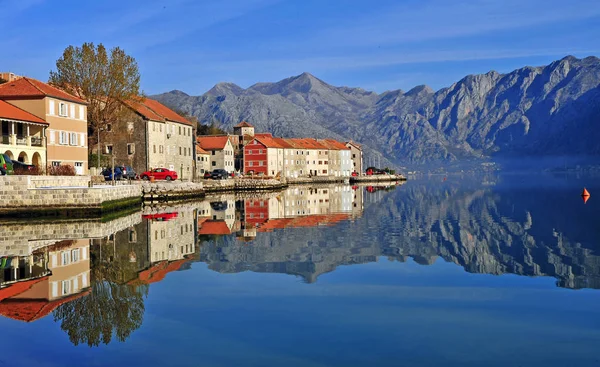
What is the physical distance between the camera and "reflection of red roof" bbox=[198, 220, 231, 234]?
36303 mm

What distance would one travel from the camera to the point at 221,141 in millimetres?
125875

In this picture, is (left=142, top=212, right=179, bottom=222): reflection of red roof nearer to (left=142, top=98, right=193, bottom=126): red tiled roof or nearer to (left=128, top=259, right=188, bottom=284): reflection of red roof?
(left=128, top=259, right=188, bottom=284): reflection of red roof

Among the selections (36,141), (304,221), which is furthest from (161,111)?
(304,221)

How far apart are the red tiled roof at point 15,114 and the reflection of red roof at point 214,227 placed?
65.7 ft

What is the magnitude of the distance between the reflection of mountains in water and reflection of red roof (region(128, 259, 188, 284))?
1.22 meters

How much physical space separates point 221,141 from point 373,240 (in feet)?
320

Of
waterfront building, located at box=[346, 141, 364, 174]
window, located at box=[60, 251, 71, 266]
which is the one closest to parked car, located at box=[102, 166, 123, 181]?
window, located at box=[60, 251, 71, 266]

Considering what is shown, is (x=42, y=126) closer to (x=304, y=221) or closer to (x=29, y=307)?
(x=304, y=221)

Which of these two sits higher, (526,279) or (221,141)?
(221,141)

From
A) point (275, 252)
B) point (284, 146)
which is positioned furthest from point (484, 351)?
point (284, 146)

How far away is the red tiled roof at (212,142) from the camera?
124 metres

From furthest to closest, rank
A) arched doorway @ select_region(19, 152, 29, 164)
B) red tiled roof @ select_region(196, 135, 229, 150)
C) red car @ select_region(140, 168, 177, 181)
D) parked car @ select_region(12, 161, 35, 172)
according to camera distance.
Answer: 1. red tiled roof @ select_region(196, 135, 229, 150)
2. red car @ select_region(140, 168, 177, 181)
3. arched doorway @ select_region(19, 152, 29, 164)
4. parked car @ select_region(12, 161, 35, 172)

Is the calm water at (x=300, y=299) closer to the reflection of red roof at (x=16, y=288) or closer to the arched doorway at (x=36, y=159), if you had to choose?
the reflection of red roof at (x=16, y=288)

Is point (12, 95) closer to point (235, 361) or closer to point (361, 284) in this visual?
point (361, 284)
